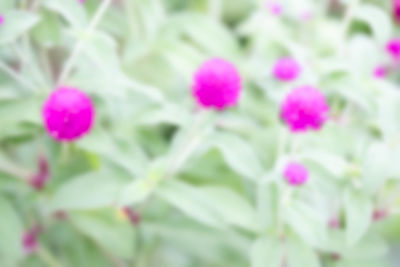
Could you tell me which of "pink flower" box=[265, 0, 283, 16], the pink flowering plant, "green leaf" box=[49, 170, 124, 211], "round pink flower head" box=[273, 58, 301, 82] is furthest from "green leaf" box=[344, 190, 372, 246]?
"pink flower" box=[265, 0, 283, 16]

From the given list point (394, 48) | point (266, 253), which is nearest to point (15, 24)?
point (266, 253)

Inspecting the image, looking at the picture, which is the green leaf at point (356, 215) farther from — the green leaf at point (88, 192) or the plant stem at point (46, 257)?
the plant stem at point (46, 257)

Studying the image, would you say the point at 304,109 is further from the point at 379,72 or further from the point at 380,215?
the point at 379,72

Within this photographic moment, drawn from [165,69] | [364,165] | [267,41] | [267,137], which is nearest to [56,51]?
[165,69]

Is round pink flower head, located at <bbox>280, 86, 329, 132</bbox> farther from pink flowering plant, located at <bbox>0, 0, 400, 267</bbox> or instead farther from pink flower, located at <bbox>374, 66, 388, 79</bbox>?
pink flower, located at <bbox>374, 66, 388, 79</bbox>

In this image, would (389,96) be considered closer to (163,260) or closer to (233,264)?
(233,264)

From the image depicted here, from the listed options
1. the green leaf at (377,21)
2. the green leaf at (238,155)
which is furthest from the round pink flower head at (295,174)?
the green leaf at (377,21)
